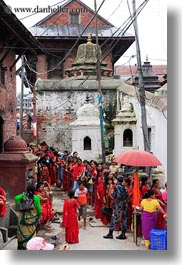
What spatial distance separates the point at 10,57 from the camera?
38.3 feet

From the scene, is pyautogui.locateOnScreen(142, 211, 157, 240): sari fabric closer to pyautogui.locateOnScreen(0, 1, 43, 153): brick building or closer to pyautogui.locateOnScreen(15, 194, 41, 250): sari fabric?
pyautogui.locateOnScreen(15, 194, 41, 250): sari fabric

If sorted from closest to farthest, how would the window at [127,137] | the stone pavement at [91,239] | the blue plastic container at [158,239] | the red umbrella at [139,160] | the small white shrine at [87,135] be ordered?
the blue plastic container at [158,239] < the stone pavement at [91,239] < the red umbrella at [139,160] < the window at [127,137] < the small white shrine at [87,135]

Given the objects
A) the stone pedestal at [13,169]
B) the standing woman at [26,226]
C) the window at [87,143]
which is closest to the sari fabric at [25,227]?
the standing woman at [26,226]

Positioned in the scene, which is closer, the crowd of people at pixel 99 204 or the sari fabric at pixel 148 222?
the crowd of people at pixel 99 204

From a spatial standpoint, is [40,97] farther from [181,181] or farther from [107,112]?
[181,181]

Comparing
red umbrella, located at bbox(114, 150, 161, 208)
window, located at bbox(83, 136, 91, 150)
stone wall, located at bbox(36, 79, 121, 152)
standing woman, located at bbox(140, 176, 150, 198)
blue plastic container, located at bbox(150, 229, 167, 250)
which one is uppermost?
stone wall, located at bbox(36, 79, 121, 152)

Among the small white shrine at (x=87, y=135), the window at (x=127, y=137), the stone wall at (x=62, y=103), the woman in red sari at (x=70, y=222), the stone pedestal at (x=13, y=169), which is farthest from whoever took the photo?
the stone wall at (x=62, y=103)

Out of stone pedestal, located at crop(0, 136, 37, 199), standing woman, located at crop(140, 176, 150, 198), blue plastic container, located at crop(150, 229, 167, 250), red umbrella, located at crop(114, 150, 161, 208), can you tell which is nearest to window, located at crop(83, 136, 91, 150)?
stone pedestal, located at crop(0, 136, 37, 199)

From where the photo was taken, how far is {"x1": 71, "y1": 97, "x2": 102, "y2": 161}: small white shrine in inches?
630

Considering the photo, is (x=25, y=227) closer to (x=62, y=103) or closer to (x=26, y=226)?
(x=26, y=226)

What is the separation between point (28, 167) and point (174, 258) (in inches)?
172

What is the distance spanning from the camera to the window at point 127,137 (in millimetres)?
15578

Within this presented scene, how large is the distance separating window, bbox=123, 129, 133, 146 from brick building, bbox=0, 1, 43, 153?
185 inches

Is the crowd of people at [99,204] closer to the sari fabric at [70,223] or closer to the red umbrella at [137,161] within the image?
the sari fabric at [70,223]
